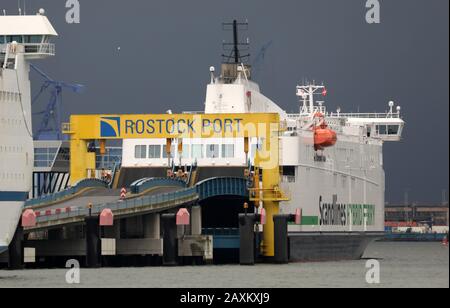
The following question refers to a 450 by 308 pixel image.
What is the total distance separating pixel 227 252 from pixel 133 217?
617 cm

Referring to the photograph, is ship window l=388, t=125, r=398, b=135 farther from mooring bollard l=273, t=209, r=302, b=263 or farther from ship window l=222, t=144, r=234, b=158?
mooring bollard l=273, t=209, r=302, b=263

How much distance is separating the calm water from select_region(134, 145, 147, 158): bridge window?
1372cm

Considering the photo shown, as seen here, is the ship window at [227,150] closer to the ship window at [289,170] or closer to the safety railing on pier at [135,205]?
the ship window at [289,170]

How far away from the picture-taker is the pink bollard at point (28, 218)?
97562 mm

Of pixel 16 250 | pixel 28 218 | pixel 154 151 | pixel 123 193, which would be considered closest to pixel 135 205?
pixel 123 193

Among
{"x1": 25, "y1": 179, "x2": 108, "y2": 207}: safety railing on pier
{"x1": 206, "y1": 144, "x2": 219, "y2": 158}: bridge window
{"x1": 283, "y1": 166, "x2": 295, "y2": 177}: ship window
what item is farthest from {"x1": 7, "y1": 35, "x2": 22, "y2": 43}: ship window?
{"x1": 283, "y1": 166, "x2": 295, "y2": 177}: ship window

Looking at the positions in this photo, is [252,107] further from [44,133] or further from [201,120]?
[44,133]

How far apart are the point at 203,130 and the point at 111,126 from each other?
577cm

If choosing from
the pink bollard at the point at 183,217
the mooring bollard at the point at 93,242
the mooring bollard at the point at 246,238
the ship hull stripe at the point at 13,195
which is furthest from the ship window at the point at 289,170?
the ship hull stripe at the point at 13,195

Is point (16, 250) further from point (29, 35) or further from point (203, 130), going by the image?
point (203, 130)

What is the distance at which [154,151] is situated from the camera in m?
117

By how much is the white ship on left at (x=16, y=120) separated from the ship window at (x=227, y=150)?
18.7 m
